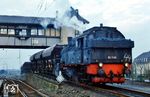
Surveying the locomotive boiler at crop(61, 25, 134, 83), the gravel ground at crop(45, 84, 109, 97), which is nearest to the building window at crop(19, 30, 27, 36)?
the gravel ground at crop(45, 84, 109, 97)

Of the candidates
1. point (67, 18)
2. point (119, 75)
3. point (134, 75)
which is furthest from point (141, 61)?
point (119, 75)

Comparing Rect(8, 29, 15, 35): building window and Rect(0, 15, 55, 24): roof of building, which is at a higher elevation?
Rect(0, 15, 55, 24): roof of building

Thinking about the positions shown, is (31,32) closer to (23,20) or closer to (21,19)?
(23,20)

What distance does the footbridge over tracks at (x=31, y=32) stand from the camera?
51875mm

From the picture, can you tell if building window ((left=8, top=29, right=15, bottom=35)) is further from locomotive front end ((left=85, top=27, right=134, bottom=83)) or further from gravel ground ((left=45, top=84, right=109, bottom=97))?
locomotive front end ((left=85, top=27, right=134, bottom=83))

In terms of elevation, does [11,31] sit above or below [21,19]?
below

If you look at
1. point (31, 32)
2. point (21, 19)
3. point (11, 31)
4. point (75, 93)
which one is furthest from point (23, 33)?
point (75, 93)

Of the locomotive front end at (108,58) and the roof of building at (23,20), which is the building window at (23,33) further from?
the locomotive front end at (108,58)

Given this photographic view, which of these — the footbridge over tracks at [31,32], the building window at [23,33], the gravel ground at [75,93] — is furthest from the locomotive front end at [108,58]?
the building window at [23,33]

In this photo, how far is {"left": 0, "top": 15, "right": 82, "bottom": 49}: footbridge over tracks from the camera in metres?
51.9

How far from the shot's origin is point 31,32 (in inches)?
2104

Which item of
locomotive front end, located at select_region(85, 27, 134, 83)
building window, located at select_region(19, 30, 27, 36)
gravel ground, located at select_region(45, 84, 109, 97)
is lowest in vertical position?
gravel ground, located at select_region(45, 84, 109, 97)

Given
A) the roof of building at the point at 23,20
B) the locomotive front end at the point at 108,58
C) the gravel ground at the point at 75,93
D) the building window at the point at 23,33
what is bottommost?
the gravel ground at the point at 75,93

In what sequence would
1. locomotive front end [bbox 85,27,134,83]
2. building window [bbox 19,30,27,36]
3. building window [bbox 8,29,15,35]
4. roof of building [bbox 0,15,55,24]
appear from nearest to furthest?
1. locomotive front end [bbox 85,27,134,83]
2. building window [bbox 8,29,15,35]
3. building window [bbox 19,30,27,36]
4. roof of building [bbox 0,15,55,24]
